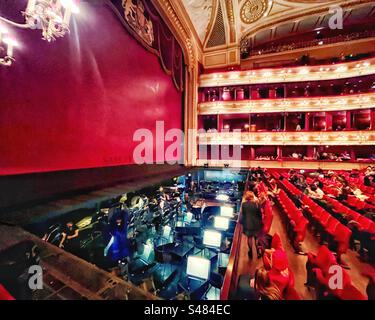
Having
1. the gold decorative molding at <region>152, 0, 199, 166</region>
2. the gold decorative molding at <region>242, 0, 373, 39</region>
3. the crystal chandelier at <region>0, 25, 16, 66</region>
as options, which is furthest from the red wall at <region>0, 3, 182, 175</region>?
the gold decorative molding at <region>242, 0, 373, 39</region>

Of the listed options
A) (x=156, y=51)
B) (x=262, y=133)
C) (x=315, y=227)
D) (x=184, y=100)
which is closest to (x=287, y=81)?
(x=262, y=133)

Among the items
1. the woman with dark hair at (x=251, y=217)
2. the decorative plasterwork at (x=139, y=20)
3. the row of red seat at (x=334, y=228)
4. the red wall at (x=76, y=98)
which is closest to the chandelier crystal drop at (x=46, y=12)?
the red wall at (x=76, y=98)

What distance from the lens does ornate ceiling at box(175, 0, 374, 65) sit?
10.3m

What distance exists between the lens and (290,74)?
40.7 ft

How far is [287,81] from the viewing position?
41.1 ft

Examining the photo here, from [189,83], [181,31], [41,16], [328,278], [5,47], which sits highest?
[181,31]

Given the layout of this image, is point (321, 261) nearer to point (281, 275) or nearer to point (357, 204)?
point (281, 275)

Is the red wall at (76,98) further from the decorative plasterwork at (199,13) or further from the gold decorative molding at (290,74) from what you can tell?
the gold decorative molding at (290,74)

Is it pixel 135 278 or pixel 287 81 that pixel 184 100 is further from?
pixel 135 278

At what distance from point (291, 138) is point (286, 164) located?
5.50 ft

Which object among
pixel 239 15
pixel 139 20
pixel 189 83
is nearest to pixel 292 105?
pixel 239 15

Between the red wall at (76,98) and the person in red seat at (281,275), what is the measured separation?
3.80 m

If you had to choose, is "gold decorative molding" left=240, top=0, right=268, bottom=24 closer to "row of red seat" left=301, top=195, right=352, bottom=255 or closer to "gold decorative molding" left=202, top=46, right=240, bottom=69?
"gold decorative molding" left=202, top=46, right=240, bottom=69

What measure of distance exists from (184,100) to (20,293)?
11482 millimetres
